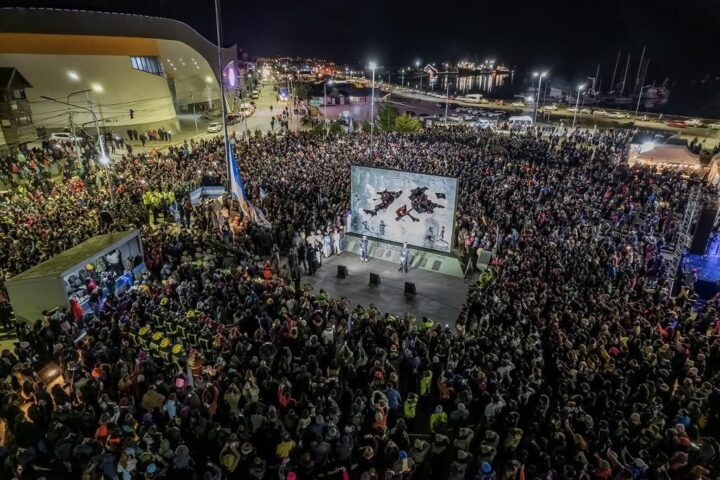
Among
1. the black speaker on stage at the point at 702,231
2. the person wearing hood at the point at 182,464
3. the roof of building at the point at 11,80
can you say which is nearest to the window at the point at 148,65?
the roof of building at the point at 11,80

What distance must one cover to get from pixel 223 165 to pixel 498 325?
820 inches

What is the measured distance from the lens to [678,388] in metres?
8.54

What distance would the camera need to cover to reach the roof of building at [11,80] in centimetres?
3281

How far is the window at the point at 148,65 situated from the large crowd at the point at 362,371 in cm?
2946

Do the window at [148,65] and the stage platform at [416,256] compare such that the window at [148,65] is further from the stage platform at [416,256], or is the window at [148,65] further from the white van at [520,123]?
the white van at [520,123]

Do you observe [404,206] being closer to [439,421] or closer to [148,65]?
[439,421]

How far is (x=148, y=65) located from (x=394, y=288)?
40163 mm

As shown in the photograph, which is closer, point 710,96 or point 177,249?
point 177,249

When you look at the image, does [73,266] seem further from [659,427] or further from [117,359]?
[659,427]

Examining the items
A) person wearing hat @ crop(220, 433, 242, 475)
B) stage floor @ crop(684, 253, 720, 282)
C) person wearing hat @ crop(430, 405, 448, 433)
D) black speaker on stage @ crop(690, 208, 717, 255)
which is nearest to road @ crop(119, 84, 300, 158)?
person wearing hat @ crop(220, 433, 242, 475)

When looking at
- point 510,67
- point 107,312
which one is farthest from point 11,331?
point 510,67

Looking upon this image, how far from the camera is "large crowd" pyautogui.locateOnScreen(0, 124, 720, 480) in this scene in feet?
22.9

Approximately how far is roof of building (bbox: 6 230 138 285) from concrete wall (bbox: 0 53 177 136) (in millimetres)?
23420

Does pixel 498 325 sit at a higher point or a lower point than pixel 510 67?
lower
